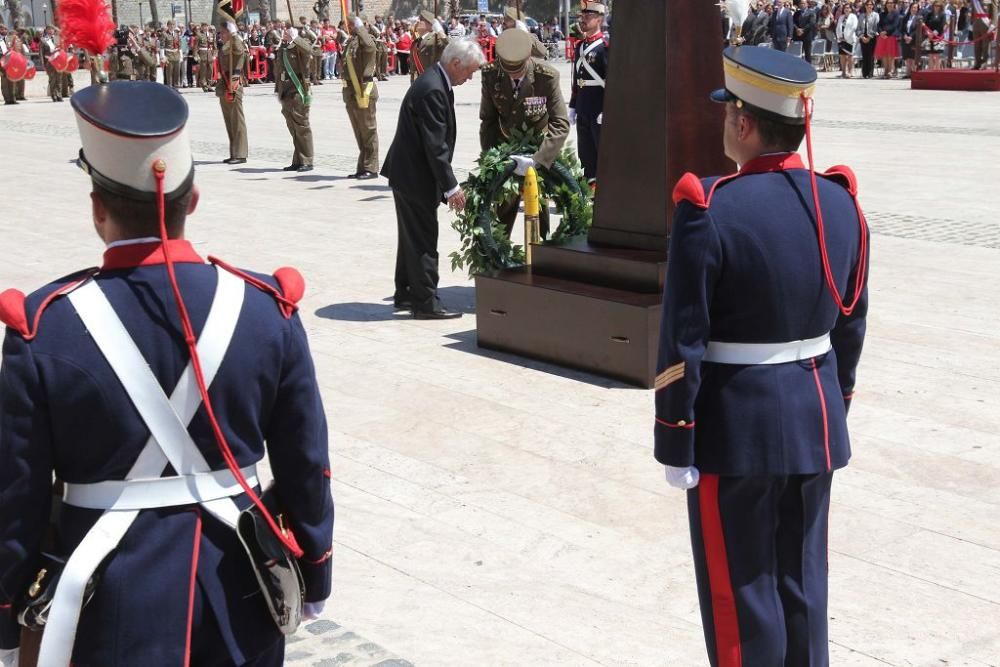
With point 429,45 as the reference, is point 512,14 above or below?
above

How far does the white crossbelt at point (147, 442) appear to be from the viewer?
7.87 feet

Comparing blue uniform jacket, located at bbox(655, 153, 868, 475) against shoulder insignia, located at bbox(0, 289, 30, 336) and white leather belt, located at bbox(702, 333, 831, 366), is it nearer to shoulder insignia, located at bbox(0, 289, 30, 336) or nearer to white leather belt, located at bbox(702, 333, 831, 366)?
white leather belt, located at bbox(702, 333, 831, 366)

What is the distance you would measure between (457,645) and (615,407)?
2.57 m

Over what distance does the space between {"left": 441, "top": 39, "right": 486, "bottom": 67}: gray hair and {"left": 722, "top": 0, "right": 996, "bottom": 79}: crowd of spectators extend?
2156cm

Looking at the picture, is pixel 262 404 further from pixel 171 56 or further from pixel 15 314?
pixel 171 56

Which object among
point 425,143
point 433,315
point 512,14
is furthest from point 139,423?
point 512,14

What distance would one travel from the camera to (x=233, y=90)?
54.5 ft

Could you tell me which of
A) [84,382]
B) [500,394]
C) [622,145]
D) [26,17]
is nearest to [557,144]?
Answer: [622,145]

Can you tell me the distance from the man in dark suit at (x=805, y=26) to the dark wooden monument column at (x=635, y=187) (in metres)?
27.3

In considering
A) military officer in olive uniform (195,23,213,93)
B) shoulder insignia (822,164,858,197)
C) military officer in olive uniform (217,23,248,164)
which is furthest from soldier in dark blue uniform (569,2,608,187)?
military officer in olive uniform (195,23,213,93)

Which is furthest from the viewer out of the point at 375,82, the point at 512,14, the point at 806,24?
the point at 806,24

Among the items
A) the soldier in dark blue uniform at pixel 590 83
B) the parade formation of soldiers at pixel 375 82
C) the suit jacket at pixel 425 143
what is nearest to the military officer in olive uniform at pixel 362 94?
the parade formation of soldiers at pixel 375 82

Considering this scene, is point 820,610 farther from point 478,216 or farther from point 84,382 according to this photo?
point 478,216

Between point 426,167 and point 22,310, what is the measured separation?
19.3 ft
